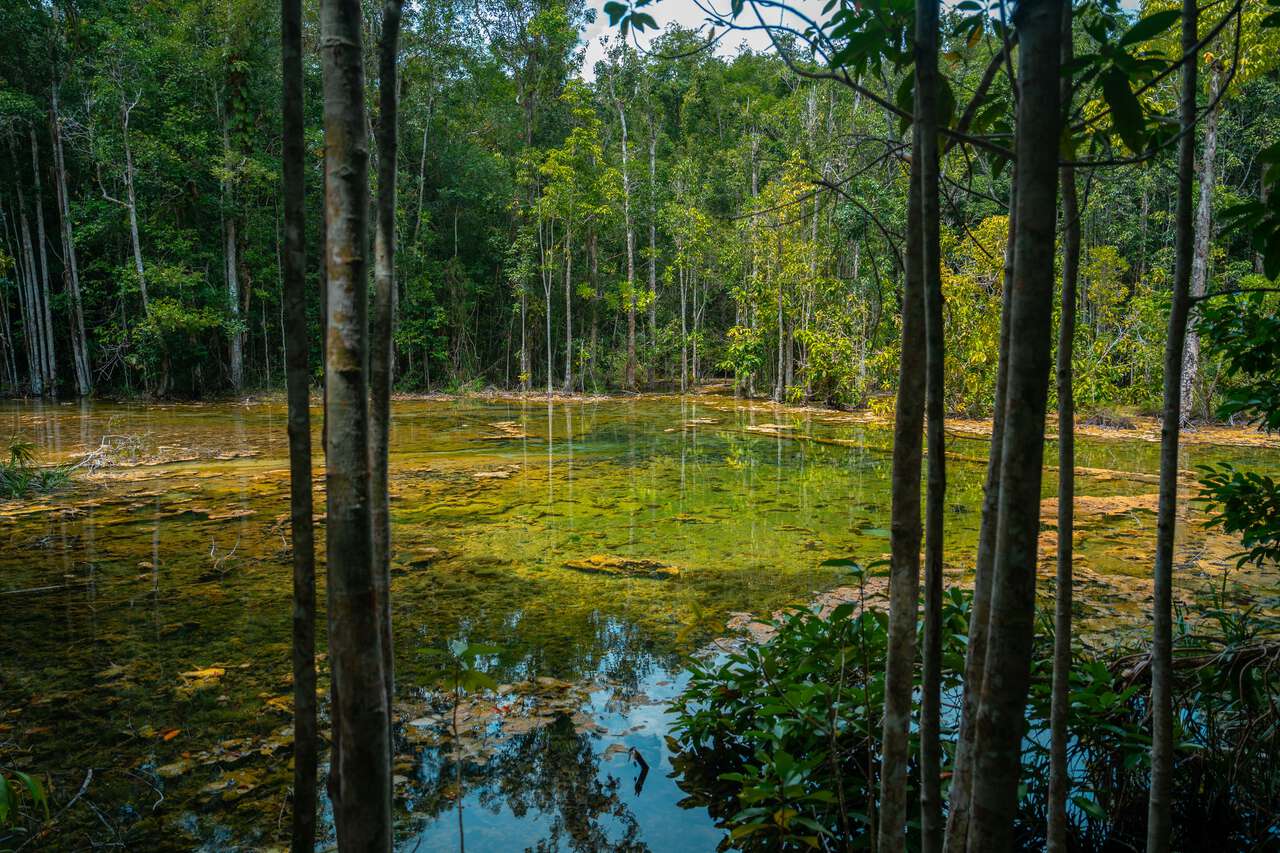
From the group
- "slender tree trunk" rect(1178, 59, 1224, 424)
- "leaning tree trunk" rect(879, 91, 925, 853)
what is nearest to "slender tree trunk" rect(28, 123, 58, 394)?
"leaning tree trunk" rect(879, 91, 925, 853)

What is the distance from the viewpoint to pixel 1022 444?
3.02ft

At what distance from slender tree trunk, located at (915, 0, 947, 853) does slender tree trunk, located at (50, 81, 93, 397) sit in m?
22.4

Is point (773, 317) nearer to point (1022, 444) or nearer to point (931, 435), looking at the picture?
point (931, 435)

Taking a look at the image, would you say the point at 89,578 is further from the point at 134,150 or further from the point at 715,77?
the point at 715,77

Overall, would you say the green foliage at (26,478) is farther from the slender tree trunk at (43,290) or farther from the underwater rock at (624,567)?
the slender tree trunk at (43,290)

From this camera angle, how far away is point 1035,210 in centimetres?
91

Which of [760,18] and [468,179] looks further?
[468,179]

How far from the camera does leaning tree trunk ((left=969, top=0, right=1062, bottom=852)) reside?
2.90ft

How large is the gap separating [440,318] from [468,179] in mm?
4887

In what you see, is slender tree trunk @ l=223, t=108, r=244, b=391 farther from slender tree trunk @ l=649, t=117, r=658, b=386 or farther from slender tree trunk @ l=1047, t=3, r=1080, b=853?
slender tree trunk @ l=1047, t=3, r=1080, b=853

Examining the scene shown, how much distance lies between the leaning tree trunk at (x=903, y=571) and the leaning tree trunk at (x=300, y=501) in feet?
3.91

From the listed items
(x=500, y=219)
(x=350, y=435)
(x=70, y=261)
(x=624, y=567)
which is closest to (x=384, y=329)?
(x=350, y=435)

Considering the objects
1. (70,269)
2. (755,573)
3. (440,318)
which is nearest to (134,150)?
(70,269)

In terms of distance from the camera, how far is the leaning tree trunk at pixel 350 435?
1.20 m
